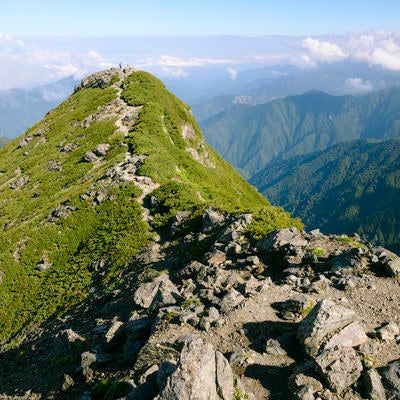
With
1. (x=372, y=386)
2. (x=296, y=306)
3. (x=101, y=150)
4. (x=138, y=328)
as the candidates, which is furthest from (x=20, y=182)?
(x=372, y=386)

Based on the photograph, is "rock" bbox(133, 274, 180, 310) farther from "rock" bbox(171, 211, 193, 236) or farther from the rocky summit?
"rock" bbox(171, 211, 193, 236)

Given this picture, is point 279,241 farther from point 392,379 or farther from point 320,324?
point 392,379

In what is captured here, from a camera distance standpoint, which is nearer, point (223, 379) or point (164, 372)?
point (223, 379)

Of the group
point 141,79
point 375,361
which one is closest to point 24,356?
point 375,361

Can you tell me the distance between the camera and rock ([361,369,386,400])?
10.4 meters

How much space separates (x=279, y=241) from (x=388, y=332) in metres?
7.77

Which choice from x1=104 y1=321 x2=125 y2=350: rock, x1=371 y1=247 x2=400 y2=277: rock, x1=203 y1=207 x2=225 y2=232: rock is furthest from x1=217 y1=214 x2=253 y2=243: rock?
x1=104 y1=321 x2=125 y2=350: rock

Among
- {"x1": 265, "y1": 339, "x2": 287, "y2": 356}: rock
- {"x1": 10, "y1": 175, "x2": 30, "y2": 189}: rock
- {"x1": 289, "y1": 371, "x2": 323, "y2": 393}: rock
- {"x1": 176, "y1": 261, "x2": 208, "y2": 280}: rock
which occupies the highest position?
{"x1": 289, "y1": 371, "x2": 323, "y2": 393}: rock

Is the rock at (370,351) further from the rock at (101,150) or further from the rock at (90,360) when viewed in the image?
the rock at (101,150)

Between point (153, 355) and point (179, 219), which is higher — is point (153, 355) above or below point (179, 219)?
above

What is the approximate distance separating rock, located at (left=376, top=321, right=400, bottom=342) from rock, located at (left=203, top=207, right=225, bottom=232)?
14.0 m

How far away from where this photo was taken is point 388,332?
1287cm

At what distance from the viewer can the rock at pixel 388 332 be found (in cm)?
1267

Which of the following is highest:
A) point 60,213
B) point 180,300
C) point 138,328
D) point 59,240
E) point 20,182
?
point 180,300
